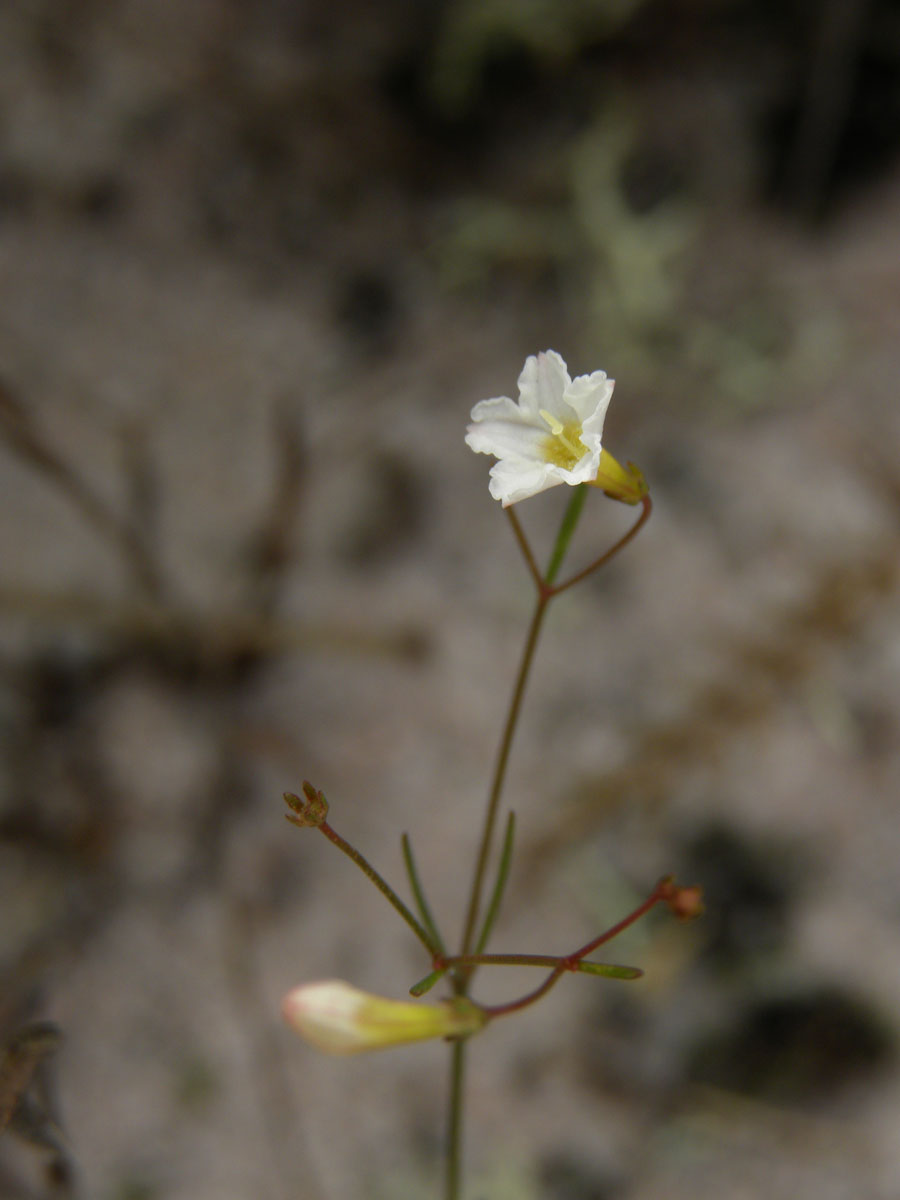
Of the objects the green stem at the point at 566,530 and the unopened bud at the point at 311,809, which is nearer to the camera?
the unopened bud at the point at 311,809

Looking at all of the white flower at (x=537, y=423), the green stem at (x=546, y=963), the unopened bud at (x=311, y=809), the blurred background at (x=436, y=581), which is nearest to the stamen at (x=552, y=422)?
the white flower at (x=537, y=423)

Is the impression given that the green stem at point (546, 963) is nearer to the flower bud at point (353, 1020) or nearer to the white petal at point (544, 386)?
the flower bud at point (353, 1020)

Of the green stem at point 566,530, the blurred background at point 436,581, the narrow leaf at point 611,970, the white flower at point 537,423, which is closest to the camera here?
the narrow leaf at point 611,970

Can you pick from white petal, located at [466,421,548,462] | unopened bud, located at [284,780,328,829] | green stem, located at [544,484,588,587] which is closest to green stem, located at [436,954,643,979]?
unopened bud, located at [284,780,328,829]

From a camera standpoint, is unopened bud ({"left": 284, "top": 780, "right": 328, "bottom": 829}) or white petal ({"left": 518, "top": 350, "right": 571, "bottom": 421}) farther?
white petal ({"left": 518, "top": 350, "right": 571, "bottom": 421})

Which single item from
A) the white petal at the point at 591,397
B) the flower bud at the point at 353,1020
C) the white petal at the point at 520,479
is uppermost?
the white petal at the point at 591,397

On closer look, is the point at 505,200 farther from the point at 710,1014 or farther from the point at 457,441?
the point at 710,1014

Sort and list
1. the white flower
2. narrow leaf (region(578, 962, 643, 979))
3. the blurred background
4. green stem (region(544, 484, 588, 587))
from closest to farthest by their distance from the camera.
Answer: narrow leaf (region(578, 962, 643, 979)), the white flower, green stem (region(544, 484, 588, 587)), the blurred background

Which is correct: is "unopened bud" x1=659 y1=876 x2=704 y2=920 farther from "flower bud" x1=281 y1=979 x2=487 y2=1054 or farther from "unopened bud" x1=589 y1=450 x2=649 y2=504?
"unopened bud" x1=589 y1=450 x2=649 y2=504

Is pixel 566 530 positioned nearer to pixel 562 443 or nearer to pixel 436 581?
pixel 562 443
